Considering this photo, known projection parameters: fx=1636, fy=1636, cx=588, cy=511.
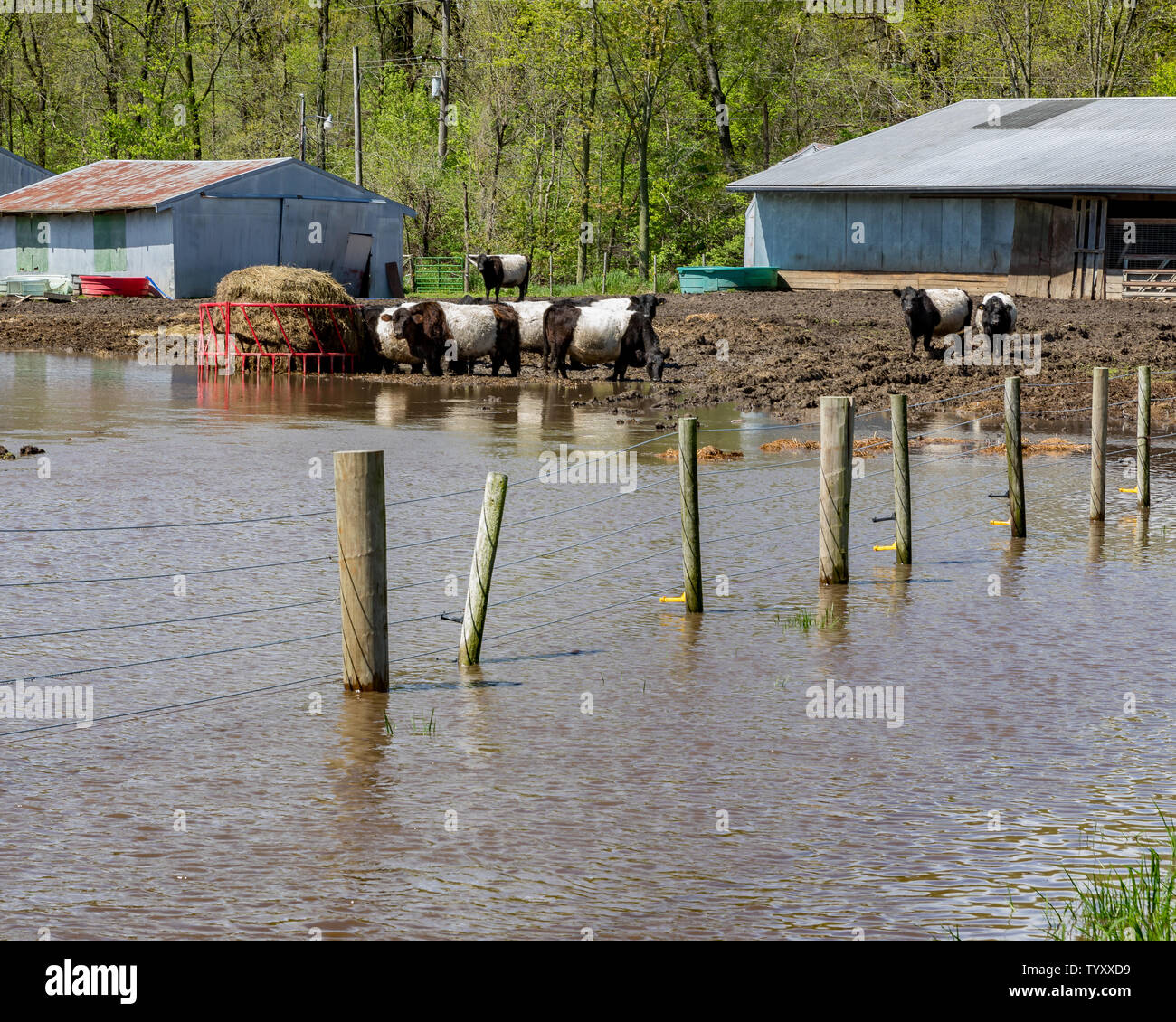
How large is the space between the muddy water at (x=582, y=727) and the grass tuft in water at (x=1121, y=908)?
0.15 metres

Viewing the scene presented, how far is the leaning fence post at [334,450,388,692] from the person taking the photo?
805 cm

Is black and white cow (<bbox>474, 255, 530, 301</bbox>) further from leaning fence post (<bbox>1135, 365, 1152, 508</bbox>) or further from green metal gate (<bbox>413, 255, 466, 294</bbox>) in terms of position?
leaning fence post (<bbox>1135, 365, 1152, 508</bbox>)

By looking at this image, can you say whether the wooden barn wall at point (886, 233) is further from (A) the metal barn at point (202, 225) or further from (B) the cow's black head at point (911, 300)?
(B) the cow's black head at point (911, 300)

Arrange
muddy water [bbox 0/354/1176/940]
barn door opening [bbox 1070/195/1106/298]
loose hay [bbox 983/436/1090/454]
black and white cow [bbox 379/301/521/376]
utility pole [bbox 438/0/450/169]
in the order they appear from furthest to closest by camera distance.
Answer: utility pole [bbox 438/0/450/169], barn door opening [bbox 1070/195/1106/298], black and white cow [bbox 379/301/521/376], loose hay [bbox 983/436/1090/454], muddy water [bbox 0/354/1176/940]

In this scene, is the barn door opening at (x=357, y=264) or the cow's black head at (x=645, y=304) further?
the barn door opening at (x=357, y=264)

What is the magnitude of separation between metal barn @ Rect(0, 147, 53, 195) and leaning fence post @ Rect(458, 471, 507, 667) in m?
56.9

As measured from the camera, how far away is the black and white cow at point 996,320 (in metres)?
28.2

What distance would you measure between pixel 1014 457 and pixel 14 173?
55.7 m
